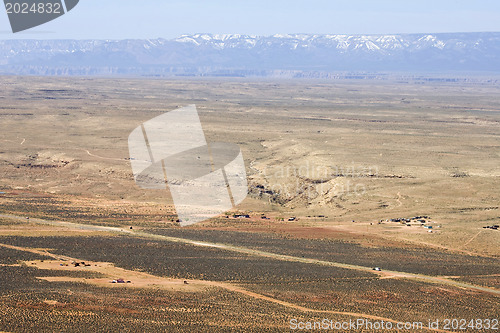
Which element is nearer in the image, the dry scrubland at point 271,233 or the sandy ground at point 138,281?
the dry scrubland at point 271,233

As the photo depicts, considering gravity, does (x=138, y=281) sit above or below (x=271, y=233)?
above

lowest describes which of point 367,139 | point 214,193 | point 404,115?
point 404,115

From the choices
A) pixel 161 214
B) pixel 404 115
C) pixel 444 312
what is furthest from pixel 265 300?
pixel 404 115

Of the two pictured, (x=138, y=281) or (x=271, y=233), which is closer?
(x=138, y=281)

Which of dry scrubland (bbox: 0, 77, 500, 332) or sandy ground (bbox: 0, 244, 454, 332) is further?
sandy ground (bbox: 0, 244, 454, 332)

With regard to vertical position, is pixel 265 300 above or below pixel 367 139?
above

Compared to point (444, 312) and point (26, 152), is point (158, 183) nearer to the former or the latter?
point (26, 152)

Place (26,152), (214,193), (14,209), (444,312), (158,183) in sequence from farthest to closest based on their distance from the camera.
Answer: (26,152)
(158,183)
(214,193)
(14,209)
(444,312)

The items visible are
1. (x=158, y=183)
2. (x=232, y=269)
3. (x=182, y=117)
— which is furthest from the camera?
(x=182, y=117)
